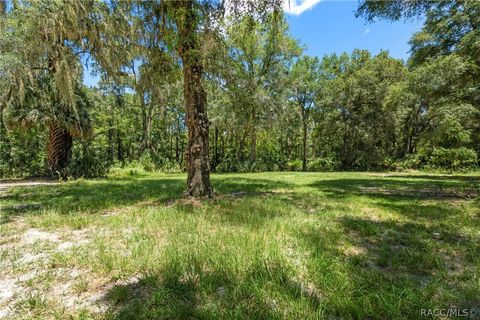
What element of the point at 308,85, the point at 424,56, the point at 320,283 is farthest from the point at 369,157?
the point at 320,283

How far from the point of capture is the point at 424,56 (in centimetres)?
1073

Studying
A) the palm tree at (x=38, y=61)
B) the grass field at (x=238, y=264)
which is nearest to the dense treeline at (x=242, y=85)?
the palm tree at (x=38, y=61)

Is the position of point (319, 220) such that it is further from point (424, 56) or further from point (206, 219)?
point (424, 56)

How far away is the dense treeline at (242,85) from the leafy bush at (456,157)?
3.1 inches

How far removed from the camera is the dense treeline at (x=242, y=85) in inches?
241

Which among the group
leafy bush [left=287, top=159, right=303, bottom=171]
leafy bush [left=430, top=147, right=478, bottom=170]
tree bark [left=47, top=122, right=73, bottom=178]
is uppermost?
tree bark [left=47, top=122, right=73, bottom=178]

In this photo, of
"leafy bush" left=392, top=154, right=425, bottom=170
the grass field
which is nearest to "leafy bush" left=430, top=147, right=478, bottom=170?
"leafy bush" left=392, top=154, right=425, bottom=170

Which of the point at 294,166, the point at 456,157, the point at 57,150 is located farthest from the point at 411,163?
→ the point at 57,150

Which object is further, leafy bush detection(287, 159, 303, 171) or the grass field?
leafy bush detection(287, 159, 303, 171)

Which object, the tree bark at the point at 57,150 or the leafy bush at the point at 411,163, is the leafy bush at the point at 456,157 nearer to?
the leafy bush at the point at 411,163

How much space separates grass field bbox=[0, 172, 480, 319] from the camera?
1.83m

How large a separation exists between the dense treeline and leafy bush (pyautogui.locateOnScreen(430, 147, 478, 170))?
0.26 feet

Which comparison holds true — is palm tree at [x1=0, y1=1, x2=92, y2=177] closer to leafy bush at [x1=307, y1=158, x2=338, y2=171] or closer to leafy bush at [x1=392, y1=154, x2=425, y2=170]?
leafy bush at [x1=307, y1=158, x2=338, y2=171]

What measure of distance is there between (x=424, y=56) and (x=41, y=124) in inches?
602
